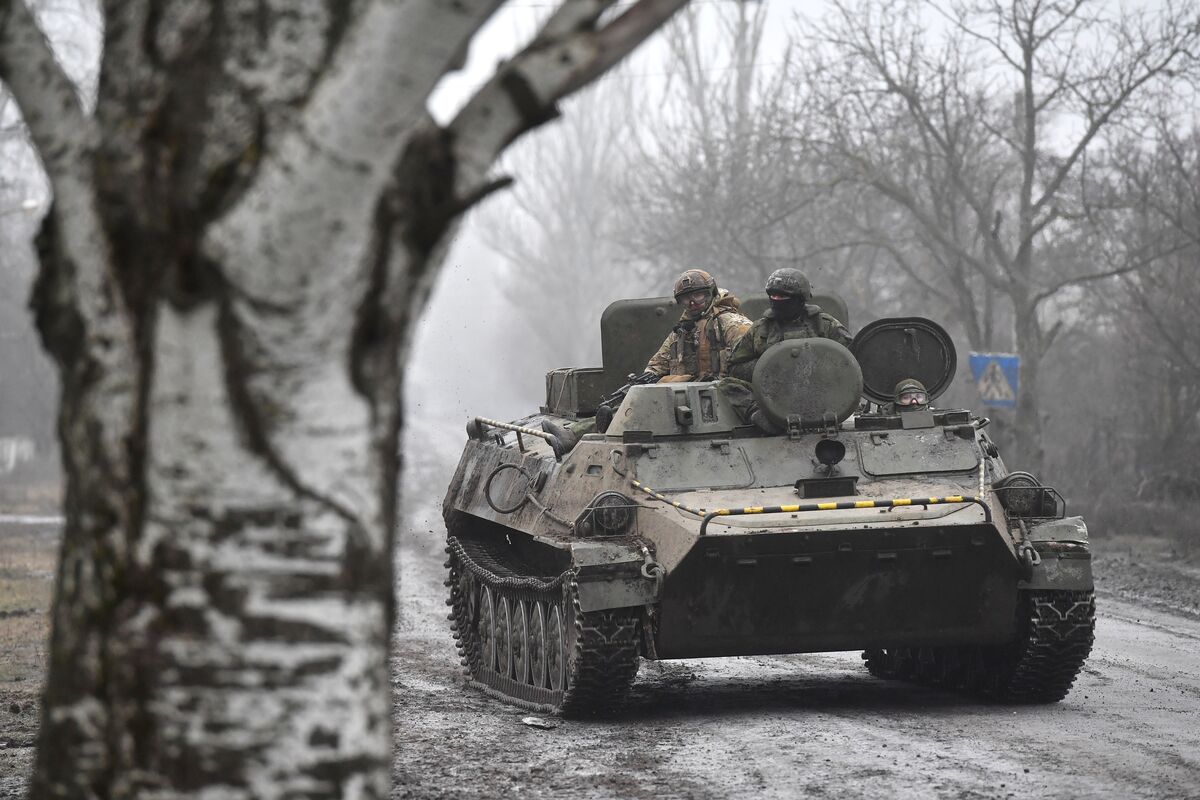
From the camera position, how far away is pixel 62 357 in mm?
3789

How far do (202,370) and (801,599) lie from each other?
18.3 ft

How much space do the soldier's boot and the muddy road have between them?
141 centimetres

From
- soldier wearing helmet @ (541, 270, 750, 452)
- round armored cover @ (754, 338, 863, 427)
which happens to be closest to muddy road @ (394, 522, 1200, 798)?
round armored cover @ (754, 338, 863, 427)

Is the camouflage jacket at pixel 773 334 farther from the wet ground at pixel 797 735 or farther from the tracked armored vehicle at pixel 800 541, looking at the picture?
the wet ground at pixel 797 735

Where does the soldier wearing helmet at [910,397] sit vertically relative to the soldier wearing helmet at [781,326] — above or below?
below

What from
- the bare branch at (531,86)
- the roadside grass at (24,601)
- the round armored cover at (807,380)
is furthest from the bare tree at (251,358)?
the roadside grass at (24,601)

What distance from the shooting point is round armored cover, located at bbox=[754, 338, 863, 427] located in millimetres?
9656

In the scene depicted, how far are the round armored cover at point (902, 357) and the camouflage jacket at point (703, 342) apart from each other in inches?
→ 34.2

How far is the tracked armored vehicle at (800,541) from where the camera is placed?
869cm

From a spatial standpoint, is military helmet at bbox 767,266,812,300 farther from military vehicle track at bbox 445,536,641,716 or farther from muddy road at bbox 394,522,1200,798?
muddy road at bbox 394,522,1200,798

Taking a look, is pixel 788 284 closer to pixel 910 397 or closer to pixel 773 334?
pixel 773 334

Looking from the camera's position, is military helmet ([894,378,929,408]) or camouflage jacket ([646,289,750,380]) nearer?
military helmet ([894,378,929,408])

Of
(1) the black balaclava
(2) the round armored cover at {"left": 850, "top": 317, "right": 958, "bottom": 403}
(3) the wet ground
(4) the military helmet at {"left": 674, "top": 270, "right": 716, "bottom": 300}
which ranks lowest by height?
(3) the wet ground

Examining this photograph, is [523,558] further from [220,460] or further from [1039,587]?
[220,460]
